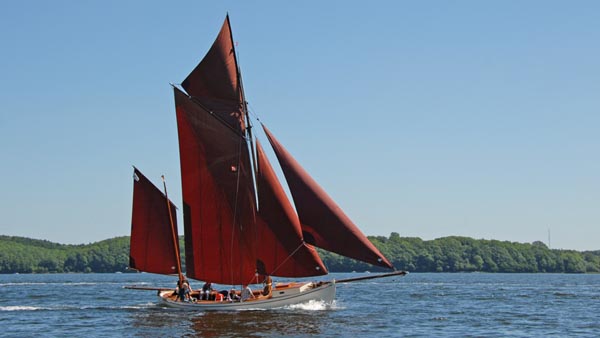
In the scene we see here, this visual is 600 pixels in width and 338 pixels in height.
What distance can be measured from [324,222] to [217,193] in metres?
8.68

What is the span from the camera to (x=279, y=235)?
2106 inches

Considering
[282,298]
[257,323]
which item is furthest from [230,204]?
[257,323]

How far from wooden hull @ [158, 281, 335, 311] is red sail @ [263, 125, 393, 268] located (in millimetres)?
4417

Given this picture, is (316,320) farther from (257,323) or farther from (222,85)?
(222,85)

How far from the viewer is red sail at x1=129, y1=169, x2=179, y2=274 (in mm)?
59250

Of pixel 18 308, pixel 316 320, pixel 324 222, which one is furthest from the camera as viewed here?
pixel 18 308

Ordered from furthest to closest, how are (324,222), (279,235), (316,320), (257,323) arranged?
(279,235) → (324,222) → (316,320) → (257,323)

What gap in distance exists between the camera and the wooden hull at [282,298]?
5409 centimetres

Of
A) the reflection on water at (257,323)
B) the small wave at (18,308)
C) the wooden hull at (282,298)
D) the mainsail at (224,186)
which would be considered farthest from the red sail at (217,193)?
the small wave at (18,308)

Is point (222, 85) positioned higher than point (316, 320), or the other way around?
point (222, 85)

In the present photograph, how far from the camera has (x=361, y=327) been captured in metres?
48.4

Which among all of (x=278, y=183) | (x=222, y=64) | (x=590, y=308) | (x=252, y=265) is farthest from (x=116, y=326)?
(x=590, y=308)

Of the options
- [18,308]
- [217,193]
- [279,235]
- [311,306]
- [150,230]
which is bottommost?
[311,306]

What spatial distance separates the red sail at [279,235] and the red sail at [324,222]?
1.39 m
